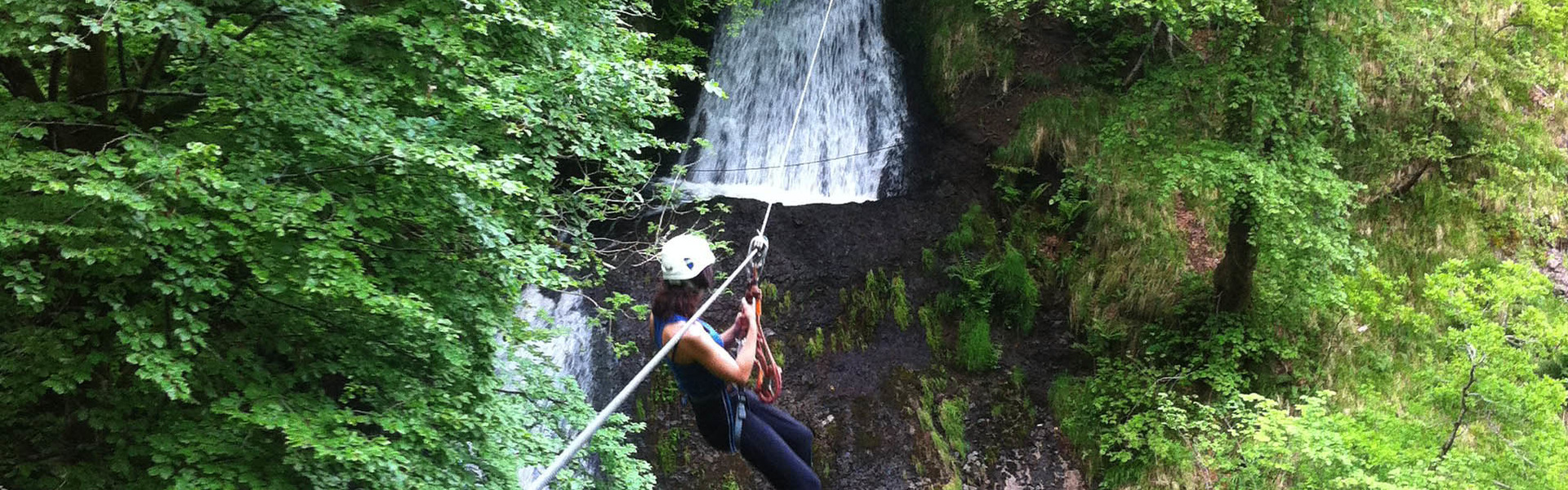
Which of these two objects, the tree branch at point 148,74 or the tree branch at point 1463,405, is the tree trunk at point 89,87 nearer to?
the tree branch at point 148,74

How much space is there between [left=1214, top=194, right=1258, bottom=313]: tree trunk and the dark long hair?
589cm

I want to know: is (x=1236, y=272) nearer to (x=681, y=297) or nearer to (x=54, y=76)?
(x=681, y=297)

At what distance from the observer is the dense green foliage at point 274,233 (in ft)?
11.2

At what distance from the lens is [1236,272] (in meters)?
8.04

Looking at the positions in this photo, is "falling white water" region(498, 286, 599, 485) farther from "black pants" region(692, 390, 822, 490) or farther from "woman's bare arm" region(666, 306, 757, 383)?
"woman's bare arm" region(666, 306, 757, 383)

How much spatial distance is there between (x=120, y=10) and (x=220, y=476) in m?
2.00

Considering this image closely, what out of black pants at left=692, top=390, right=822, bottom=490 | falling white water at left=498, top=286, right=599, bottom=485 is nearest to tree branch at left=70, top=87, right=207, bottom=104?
black pants at left=692, top=390, right=822, bottom=490

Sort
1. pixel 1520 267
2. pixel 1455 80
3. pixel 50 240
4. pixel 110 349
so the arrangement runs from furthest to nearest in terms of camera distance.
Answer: pixel 1455 80
pixel 1520 267
pixel 110 349
pixel 50 240

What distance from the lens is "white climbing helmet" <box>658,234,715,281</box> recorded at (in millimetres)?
3373

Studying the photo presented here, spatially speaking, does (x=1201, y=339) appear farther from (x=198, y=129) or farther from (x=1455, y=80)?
(x=198, y=129)

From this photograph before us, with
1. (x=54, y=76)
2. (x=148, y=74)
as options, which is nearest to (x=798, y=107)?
(x=148, y=74)

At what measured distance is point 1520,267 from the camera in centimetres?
471

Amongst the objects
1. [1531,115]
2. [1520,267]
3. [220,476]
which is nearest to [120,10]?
[220,476]

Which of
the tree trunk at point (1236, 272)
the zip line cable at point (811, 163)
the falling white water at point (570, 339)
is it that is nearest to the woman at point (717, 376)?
the falling white water at point (570, 339)
